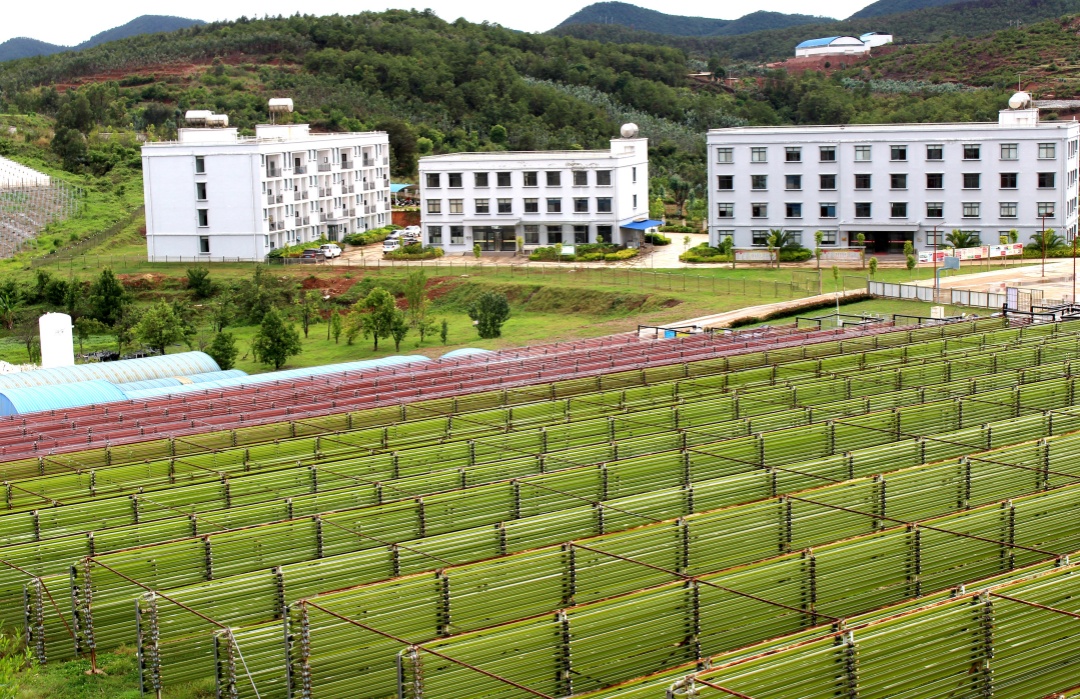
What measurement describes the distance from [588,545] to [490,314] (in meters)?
49.4

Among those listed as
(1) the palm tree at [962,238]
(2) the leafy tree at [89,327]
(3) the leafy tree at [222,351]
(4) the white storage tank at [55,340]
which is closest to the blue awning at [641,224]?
(1) the palm tree at [962,238]

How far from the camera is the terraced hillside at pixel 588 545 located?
15.2m

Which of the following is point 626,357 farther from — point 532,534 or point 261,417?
point 532,534

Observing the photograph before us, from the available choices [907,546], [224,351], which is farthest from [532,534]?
[224,351]

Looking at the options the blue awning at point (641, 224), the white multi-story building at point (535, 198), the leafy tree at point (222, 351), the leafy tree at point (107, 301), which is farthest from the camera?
the white multi-story building at point (535, 198)

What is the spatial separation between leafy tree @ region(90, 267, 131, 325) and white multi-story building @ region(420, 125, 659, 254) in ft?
94.9

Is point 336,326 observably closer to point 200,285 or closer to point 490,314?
point 490,314

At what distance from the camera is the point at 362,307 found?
7269 cm

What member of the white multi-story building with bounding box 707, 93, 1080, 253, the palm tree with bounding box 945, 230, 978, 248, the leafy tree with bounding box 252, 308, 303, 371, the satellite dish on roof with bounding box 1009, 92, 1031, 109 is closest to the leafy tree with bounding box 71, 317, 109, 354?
Answer: the leafy tree with bounding box 252, 308, 303, 371

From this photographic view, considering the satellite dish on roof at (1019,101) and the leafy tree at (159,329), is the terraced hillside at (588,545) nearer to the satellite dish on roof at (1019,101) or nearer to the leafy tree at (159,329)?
the leafy tree at (159,329)

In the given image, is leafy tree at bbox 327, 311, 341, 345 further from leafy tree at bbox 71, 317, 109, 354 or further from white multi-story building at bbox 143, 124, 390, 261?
white multi-story building at bbox 143, 124, 390, 261

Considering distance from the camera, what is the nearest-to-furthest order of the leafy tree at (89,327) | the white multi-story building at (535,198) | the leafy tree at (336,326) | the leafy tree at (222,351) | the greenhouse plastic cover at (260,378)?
the greenhouse plastic cover at (260,378)
the leafy tree at (222,351)
the leafy tree at (336,326)
the leafy tree at (89,327)
the white multi-story building at (535,198)

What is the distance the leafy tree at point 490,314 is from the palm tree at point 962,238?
30.6 m

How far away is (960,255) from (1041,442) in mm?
58156
